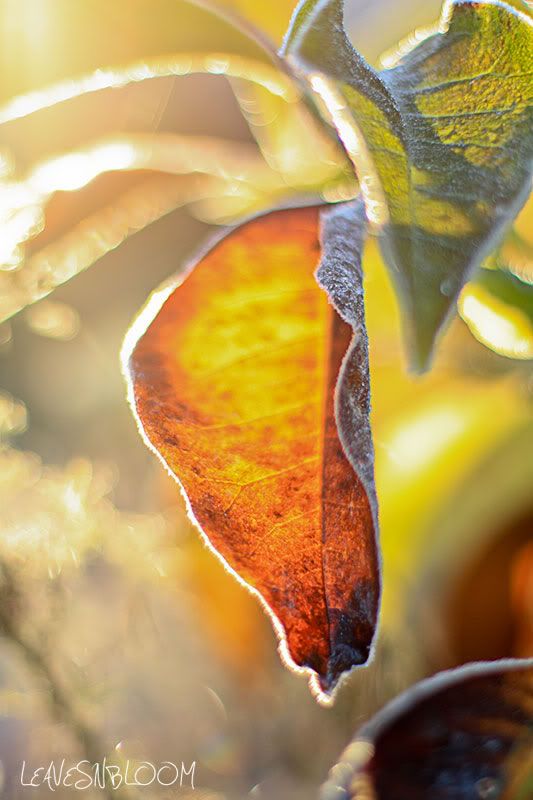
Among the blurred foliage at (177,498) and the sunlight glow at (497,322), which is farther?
the blurred foliage at (177,498)

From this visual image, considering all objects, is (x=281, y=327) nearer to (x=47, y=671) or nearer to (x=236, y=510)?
(x=236, y=510)

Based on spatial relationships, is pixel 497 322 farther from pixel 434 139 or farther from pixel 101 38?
pixel 101 38

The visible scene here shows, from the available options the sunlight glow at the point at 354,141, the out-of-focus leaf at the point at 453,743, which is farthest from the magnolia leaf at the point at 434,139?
the out-of-focus leaf at the point at 453,743

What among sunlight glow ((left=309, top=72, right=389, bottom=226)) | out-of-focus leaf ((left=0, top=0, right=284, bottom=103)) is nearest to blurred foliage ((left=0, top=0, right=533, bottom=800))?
out-of-focus leaf ((left=0, top=0, right=284, bottom=103))

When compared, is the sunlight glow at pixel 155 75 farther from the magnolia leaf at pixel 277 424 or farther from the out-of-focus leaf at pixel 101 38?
the magnolia leaf at pixel 277 424

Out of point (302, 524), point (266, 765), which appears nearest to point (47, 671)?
point (266, 765)

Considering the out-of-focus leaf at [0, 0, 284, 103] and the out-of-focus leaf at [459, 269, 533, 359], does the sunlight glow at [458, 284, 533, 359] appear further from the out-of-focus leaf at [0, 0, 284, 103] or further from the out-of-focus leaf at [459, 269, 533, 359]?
the out-of-focus leaf at [0, 0, 284, 103]
